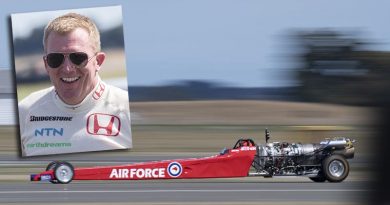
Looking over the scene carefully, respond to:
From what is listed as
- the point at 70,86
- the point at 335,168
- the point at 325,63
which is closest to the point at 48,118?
the point at 70,86

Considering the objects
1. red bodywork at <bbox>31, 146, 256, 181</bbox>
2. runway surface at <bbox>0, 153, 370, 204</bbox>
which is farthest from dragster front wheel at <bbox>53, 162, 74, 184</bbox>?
runway surface at <bbox>0, 153, 370, 204</bbox>

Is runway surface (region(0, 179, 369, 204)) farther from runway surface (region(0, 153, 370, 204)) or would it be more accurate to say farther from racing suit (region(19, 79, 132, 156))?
racing suit (region(19, 79, 132, 156))

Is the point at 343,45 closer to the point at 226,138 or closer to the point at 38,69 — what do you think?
the point at 226,138

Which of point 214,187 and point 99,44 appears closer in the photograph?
point 214,187

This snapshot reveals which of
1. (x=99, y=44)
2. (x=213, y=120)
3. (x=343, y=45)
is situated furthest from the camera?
(x=213, y=120)

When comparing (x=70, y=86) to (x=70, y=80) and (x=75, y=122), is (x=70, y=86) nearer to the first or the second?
(x=70, y=80)

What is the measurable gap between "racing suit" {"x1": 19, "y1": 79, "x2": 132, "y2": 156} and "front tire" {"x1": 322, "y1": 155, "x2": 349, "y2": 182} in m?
7.60

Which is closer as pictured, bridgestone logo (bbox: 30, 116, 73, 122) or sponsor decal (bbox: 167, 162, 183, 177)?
sponsor decal (bbox: 167, 162, 183, 177)

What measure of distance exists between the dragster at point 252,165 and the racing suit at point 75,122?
5.94 m

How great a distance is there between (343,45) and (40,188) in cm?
4686

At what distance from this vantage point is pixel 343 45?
6194 cm

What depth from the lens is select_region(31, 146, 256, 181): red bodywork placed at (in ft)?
61.9

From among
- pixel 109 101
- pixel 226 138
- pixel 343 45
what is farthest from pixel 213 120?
pixel 109 101

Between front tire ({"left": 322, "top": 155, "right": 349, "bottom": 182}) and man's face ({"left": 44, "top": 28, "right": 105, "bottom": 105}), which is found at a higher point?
man's face ({"left": 44, "top": 28, "right": 105, "bottom": 105})
